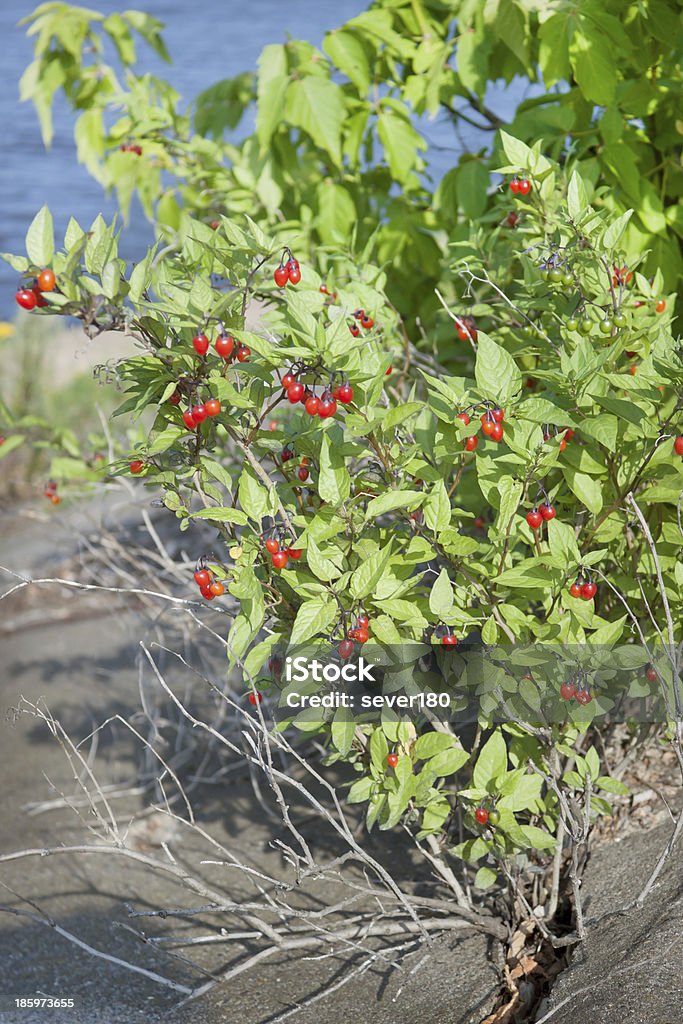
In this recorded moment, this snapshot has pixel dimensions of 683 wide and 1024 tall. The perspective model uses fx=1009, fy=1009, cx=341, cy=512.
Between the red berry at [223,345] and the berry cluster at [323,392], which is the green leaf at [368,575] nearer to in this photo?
the berry cluster at [323,392]

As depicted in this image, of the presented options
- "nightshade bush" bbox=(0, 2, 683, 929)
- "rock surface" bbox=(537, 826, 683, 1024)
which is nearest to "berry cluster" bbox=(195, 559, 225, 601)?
"nightshade bush" bbox=(0, 2, 683, 929)

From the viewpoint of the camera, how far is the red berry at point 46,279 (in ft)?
4.65

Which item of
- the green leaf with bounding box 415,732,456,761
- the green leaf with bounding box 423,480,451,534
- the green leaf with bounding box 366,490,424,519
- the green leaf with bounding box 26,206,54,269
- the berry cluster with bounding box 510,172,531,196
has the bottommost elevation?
the green leaf with bounding box 415,732,456,761

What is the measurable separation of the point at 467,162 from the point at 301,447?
119cm

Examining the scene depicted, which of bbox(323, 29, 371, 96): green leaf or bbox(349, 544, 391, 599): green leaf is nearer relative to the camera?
bbox(349, 544, 391, 599): green leaf

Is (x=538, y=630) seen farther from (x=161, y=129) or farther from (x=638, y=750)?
(x=161, y=129)

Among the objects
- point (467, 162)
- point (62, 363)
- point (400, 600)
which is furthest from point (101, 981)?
point (62, 363)

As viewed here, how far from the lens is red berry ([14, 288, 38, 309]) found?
4.74 ft

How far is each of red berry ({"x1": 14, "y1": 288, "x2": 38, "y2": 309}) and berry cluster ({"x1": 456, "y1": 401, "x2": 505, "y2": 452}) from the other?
65 centimetres

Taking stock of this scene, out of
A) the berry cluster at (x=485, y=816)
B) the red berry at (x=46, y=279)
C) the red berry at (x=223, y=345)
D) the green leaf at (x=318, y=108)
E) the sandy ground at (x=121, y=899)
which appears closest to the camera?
the red berry at (x=46, y=279)

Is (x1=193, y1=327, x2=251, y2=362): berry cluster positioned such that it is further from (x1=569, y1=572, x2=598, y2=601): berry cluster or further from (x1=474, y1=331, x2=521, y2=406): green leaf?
(x1=569, y1=572, x2=598, y2=601): berry cluster

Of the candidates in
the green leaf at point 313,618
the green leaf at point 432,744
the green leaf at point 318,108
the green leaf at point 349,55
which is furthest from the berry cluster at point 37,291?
the green leaf at point 349,55

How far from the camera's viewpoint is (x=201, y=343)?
1497 mm

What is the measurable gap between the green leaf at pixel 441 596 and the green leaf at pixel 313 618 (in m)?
A: 0.15
